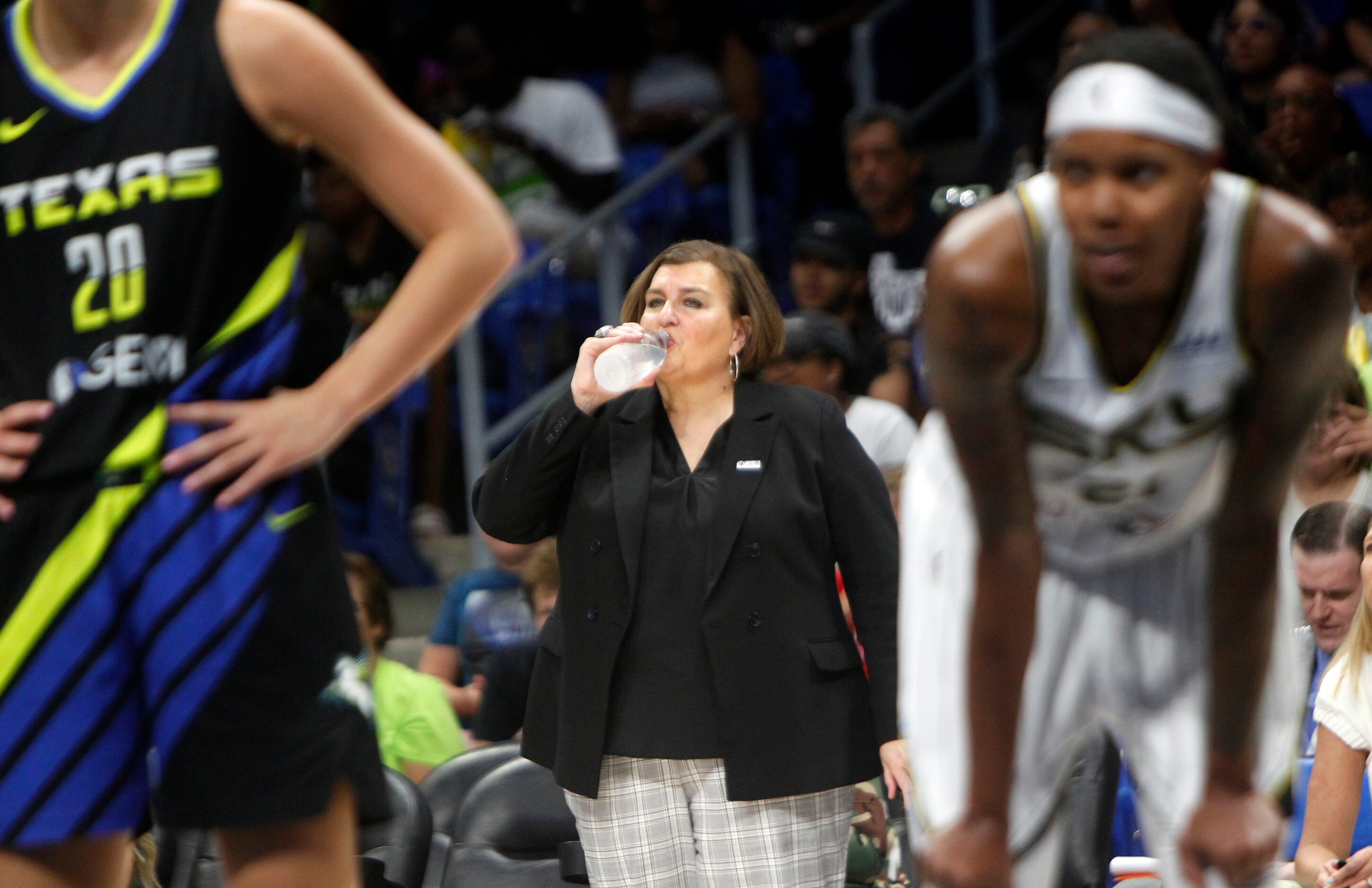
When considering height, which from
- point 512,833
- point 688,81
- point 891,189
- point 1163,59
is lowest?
point 512,833

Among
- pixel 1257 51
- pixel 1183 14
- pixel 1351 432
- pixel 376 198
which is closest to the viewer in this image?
pixel 376 198

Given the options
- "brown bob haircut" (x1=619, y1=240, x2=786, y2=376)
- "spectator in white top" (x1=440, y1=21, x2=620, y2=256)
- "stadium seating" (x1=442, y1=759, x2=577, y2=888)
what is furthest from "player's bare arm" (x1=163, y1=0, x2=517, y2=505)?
"spectator in white top" (x1=440, y1=21, x2=620, y2=256)

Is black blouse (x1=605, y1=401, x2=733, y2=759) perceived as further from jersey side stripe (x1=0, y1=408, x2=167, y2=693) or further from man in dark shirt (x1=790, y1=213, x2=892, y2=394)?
man in dark shirt (x1=790, y1=213, x2=892, y2=394)

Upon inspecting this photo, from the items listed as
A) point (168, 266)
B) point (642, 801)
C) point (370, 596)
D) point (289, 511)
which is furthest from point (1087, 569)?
point (370, 596)

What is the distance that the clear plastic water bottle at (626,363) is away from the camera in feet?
12.7

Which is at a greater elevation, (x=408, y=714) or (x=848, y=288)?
(x=848, y=288)

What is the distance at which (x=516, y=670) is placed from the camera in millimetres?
5441

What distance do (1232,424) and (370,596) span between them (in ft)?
11.9

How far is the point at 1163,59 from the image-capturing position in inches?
88.7

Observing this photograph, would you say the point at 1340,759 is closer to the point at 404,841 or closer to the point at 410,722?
the point at 404,841

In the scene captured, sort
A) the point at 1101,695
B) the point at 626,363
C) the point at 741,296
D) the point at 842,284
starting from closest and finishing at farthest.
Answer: the point at 1101,695, the point at 626,363, the point at 741,296, the point at 842,284

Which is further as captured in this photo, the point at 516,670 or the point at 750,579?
the point at 516,670

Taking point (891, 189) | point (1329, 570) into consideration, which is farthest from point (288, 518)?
point (891, 189)

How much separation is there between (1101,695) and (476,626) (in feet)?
11.8
